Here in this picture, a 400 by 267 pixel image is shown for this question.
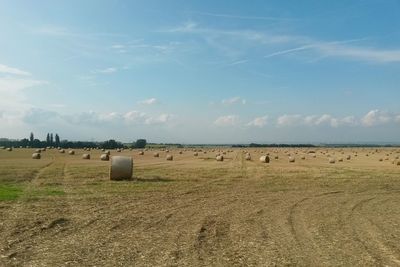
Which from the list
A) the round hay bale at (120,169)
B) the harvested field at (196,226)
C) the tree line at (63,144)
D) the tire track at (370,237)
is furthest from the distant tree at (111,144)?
the tire track at (370,237)

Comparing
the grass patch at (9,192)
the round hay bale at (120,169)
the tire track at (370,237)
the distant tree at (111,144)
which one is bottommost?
the tire track at (370,237)

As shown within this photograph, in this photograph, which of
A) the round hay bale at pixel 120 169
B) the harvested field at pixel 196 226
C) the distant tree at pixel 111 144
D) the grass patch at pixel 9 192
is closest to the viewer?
the harvested field at pixel 196 226

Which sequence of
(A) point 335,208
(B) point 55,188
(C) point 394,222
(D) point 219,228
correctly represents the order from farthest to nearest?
(B) point 55,188 → (A) point 335,208 → (C) point 394,222 → (D) point 219,228

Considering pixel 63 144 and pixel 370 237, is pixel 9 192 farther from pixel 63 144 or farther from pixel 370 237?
pixel 63 144

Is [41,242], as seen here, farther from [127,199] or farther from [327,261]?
[127,199]

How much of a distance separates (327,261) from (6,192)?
49.4 feet

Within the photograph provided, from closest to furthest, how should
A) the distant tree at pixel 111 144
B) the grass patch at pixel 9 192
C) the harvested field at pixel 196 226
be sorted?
the harvested field at pixel 196 226 → the grass patch at pixel 9 192 → the distant tree at pixel 111 144

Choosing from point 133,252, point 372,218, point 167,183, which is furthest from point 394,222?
point 167,183

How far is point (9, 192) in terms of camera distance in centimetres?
2144

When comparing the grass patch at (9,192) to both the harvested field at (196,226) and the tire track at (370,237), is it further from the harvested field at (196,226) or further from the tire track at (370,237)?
the tire track at (370,237)

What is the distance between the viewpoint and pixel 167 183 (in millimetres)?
27391

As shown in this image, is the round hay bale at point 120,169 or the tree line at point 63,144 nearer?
the round hay bale at point 120,169

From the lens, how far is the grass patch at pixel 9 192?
64.5 ft

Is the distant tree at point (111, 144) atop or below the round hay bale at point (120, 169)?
atop
